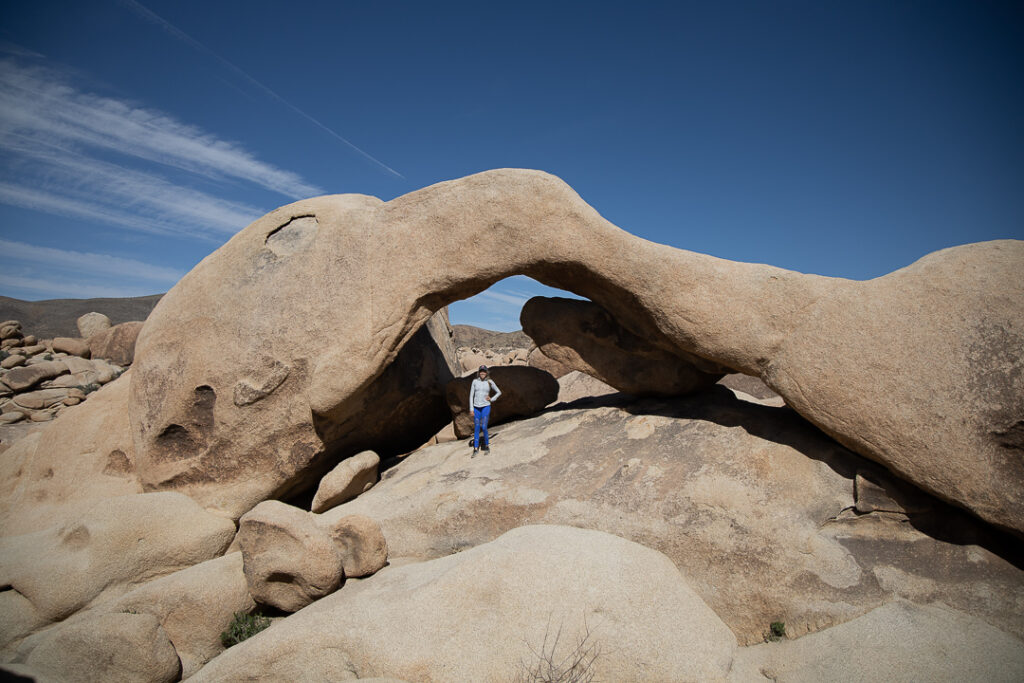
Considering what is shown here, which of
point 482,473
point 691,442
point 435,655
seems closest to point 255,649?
point 435,655

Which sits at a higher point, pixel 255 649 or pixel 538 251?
pixel 538 251

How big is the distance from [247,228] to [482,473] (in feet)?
13.9

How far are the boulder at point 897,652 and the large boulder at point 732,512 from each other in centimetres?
17

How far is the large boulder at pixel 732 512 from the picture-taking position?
4344 millimetres

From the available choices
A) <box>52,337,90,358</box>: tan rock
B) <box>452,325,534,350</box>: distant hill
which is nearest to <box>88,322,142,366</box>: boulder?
<box>52,337,90,358</box>: tan rock

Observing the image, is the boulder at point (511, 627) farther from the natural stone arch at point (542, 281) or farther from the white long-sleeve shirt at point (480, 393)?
the white long-sleeve shirt at point (480, 393)

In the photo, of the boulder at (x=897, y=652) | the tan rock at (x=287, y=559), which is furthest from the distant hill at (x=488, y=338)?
the boulder at (x=897, y=652)

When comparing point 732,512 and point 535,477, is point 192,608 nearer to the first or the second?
point 535,477

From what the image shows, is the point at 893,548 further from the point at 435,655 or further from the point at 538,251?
the point at 538,251

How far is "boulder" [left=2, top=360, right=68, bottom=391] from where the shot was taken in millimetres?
15688

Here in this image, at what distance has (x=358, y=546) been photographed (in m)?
5.16

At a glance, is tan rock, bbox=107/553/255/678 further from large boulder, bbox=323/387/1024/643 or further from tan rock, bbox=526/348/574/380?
tan rock, bbox=526/348/574/380

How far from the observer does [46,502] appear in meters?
6.67

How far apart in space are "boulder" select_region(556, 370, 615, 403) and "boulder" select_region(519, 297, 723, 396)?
89.1 inches
